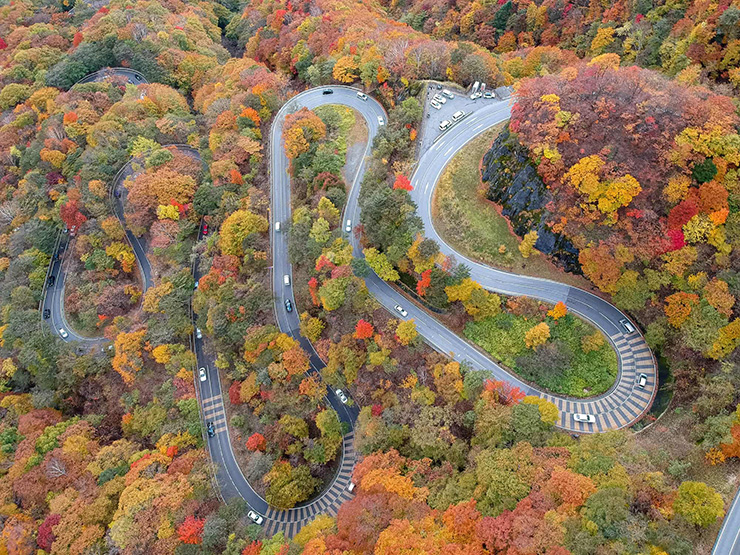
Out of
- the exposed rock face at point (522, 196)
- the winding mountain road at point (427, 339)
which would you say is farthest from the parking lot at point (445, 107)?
the exposed rock face at point (522, 196)

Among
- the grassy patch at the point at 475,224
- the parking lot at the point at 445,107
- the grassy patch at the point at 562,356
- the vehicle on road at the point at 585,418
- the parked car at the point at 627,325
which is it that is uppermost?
the parking lot at the point at 445,107

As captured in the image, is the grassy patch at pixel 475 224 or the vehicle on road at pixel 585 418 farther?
the grassy patch at pixel 475 224

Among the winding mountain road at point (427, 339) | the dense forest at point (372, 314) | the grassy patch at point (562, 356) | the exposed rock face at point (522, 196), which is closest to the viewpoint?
the dense forest at point (372, 314)

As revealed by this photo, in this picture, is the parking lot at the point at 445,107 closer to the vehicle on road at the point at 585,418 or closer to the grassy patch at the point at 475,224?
the grassy patch at the point at 475,224

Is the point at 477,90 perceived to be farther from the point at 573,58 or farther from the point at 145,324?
the point at 145,324

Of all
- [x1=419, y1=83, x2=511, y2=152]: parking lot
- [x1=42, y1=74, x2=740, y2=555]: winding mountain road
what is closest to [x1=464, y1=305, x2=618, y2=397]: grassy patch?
[x1=42, y1=74, x2=740, y2=555]: winding mountain road

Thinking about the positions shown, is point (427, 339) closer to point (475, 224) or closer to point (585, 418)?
point (475, 224)

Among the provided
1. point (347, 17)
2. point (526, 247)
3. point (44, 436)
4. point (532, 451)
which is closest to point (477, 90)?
point (526, 247)

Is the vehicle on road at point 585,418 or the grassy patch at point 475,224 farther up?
the grassy patch at point 475,224
